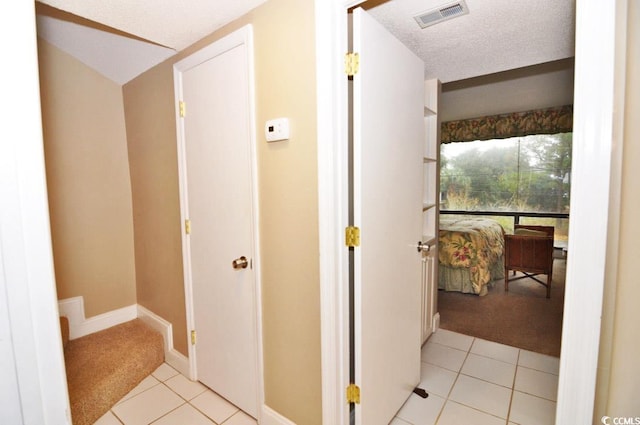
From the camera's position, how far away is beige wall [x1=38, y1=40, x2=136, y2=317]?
91.6 inches

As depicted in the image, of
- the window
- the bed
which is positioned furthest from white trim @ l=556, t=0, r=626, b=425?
the window

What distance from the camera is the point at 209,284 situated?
200 cm

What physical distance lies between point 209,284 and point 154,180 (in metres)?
1.00

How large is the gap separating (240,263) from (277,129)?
2.54ft

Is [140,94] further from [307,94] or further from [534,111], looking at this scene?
[534,111]

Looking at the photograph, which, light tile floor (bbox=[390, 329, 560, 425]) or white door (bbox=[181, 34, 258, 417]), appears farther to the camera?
light tile floor (bbox=[390, 329, 560, 425])

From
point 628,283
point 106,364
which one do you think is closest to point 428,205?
point 628,283

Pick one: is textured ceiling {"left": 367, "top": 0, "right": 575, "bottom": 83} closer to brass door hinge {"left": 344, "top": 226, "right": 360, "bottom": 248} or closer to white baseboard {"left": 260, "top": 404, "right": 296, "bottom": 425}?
brass door hinge {"left": 344, "top": 226, "right": 360, "bottom": 248}

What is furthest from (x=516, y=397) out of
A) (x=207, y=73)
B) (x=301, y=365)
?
(x=207, y=73)

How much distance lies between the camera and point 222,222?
188 cm

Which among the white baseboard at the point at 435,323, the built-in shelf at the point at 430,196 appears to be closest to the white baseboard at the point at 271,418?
the built-in shelf at the point at 430,196

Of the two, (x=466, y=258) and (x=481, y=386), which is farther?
(x=466, y=258)

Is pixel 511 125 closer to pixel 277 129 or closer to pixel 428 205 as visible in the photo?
pixel 428 205

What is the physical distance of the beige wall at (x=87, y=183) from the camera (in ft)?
7.63
